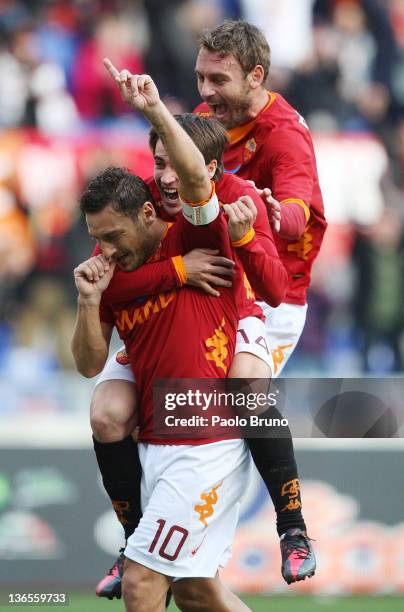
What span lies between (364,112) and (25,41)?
3.20m

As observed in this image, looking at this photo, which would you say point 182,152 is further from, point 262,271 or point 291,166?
point 291,166

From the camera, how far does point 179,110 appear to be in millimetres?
10195

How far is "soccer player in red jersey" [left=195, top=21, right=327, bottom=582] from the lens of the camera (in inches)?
210

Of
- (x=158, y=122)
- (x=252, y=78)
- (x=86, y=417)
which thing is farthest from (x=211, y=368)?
(x=86, y=417)

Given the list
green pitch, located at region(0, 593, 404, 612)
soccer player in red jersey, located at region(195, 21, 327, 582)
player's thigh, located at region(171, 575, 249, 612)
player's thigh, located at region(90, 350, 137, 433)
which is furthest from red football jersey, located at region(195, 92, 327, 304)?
green pitch, located at region(0, 593, 404, 612)

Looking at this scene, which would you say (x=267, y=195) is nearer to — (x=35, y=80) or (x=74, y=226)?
(x=74, y=226)

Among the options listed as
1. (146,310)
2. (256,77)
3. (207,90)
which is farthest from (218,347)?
(256,77)

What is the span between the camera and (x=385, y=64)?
39.8 ft

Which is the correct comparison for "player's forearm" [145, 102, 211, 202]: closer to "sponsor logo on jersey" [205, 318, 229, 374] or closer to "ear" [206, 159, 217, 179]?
"ear" [206, 159, 217, 179]

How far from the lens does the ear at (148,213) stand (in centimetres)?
496

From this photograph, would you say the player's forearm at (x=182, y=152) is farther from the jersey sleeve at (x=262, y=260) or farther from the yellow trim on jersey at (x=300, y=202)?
the yellow trim on jersey at (x=300, y=202)

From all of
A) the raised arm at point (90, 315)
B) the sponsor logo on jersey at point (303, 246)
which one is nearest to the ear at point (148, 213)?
the raised arm at point (90, 315)

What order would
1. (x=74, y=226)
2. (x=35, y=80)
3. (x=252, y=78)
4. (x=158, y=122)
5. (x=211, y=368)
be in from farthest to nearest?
(x=35, y=80) < (x=74, y=226) < (x=252, y=78) < (x=211, y=368) < (x=158, y=122)

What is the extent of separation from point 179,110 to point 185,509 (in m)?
5.75
